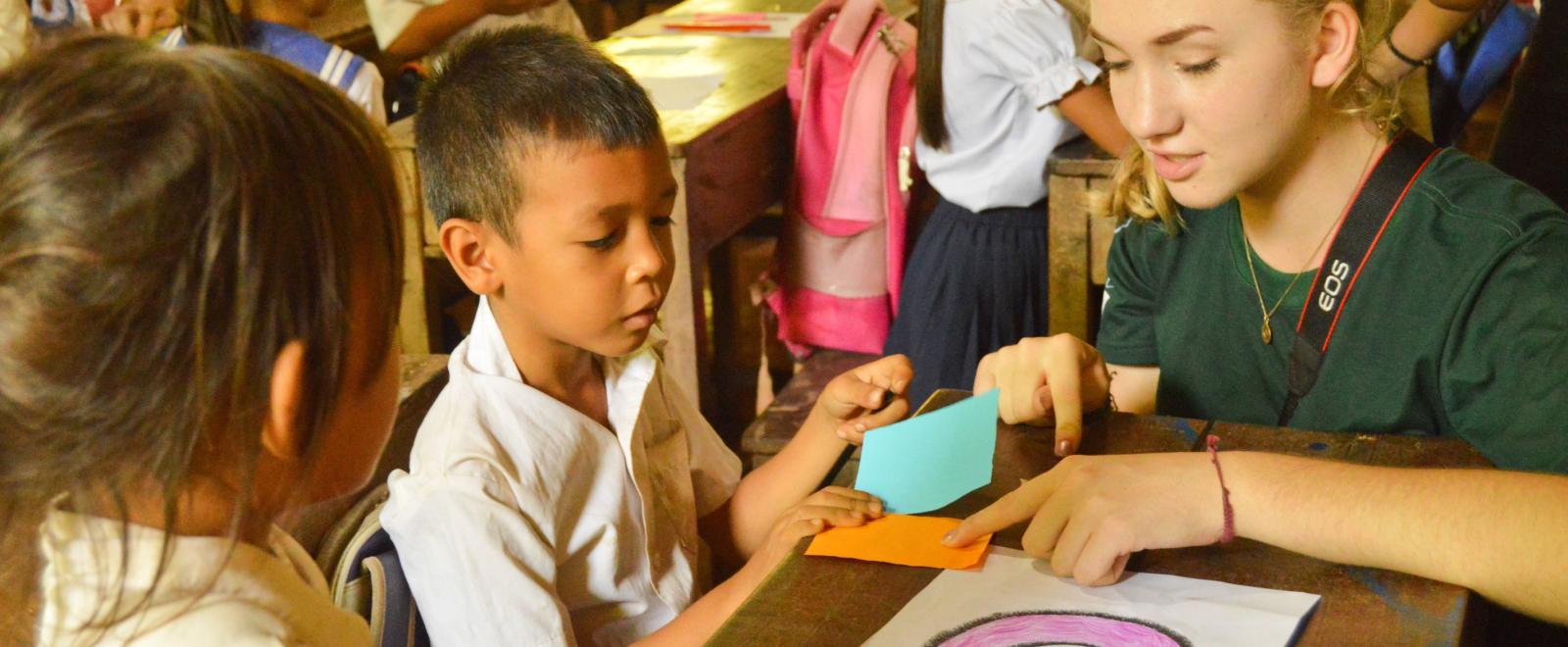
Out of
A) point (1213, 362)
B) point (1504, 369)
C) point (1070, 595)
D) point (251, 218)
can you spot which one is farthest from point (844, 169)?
point (251, 218)

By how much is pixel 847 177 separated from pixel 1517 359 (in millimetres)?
1794

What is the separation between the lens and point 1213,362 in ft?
4.92

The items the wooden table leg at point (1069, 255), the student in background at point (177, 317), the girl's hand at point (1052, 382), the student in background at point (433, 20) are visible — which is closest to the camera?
the student in background at point (177, 317)

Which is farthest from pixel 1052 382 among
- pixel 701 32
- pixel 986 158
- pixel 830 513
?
pixel 701 32

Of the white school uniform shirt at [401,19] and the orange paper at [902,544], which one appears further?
the white school uniform shirt at [401,19]

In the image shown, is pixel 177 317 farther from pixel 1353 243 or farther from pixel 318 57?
pixel 318 57

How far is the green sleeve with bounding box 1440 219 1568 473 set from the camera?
44.7 inches

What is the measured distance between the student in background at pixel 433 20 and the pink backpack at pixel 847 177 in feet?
2.48

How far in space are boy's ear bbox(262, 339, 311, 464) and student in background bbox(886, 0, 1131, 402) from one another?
1.90 meters

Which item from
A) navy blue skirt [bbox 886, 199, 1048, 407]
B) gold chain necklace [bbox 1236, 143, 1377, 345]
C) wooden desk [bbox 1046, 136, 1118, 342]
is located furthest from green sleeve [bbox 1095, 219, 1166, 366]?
navy blue skirt [bbox 886, 199, 1048, 407]

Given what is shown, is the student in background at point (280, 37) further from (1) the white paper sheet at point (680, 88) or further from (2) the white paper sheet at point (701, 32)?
(2) the white paper sheet at point (701, 32)

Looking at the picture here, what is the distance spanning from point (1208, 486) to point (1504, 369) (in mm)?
356

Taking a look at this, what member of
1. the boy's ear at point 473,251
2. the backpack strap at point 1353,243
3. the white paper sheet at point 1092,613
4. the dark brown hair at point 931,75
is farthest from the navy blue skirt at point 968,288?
the white paper sheet at point 1092,613

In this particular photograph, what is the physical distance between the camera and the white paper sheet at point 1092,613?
0.90 metres
